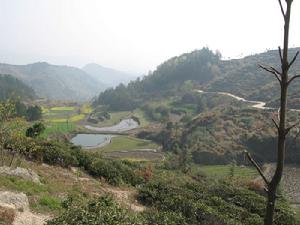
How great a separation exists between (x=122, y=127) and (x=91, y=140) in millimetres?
21892

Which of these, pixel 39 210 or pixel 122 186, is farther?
pixel 122 186

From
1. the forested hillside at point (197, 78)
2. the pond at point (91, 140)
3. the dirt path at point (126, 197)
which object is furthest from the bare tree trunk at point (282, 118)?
the forested hillside at point (197, 78)

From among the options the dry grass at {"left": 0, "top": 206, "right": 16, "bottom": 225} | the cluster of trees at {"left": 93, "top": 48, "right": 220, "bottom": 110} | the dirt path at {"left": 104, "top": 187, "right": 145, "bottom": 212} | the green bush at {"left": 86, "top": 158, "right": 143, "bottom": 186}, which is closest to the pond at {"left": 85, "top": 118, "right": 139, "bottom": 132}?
the cluster of trees at {"left": 93, "top": 48, "right": 220, "bottom": 110}

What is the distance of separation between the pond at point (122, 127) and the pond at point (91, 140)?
9.07 meters

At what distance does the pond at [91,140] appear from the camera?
93887 mm

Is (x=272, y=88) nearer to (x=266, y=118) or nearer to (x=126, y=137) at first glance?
(x=266, y=118)

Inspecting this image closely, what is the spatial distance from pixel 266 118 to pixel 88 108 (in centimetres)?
9271

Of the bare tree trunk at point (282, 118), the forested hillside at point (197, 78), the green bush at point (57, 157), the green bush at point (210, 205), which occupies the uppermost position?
the forested hillside at point (197, 78)

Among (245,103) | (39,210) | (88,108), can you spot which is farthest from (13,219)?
(88,108)

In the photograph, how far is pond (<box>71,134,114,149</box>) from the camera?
93.9 m

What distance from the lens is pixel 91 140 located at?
10131cm

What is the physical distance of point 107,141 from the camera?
9856 centimetres

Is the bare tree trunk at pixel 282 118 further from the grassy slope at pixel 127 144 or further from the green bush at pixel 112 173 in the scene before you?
the grassy slope at pixel 127 144

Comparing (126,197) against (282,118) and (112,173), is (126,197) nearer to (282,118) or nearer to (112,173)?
(112,173)
